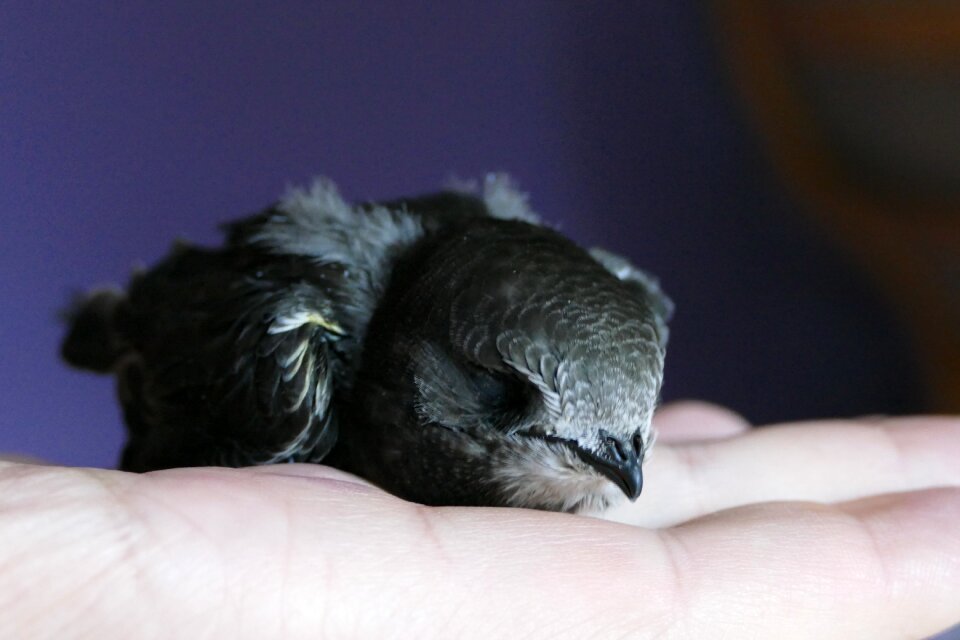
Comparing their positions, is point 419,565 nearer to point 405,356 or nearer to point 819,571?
point 405,356

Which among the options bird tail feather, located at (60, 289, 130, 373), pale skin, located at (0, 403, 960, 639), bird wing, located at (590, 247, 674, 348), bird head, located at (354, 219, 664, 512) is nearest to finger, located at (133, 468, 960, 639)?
pale skin, located at (0, 403, 960, 639)

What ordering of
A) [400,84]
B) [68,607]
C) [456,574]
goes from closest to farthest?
1. [68,607]
2. [456,574]
3. [400,84]

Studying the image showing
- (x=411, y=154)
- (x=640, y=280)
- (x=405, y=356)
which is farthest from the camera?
(x=411, y=154)

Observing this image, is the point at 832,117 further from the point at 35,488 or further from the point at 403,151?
the point at 35,488

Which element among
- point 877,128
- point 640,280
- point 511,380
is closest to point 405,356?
point 511,380

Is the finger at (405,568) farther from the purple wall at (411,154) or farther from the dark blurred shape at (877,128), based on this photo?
the dark blurred shape at (877,128)

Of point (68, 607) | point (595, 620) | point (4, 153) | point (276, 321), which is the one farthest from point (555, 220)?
point (68, 607)
